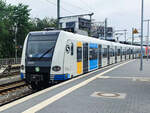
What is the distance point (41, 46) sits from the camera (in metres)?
10.3

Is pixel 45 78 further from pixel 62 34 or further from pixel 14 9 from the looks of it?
pixel 14 9

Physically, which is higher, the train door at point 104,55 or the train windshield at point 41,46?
the train windshield at point 41,46

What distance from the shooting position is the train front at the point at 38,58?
9.90 meters

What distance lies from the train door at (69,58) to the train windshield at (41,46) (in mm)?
779

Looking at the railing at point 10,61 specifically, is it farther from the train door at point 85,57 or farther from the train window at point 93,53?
the train door at point 85,57

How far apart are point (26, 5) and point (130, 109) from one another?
45.5 metres

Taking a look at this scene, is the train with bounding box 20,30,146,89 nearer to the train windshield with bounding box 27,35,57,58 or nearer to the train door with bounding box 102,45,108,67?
the train windshield with bounding box 27,35,57,58

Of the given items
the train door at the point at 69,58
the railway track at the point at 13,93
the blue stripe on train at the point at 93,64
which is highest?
the train door at the point at 69,58

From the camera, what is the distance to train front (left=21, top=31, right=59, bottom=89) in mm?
9898

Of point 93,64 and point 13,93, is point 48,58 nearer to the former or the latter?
point 13,93

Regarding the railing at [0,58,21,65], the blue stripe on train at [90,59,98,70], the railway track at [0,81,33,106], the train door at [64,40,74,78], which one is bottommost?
the railway track at [0,81,33,106]

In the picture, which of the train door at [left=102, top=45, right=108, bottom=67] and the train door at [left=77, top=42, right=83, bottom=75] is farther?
the train door at [left=102, top=45, right=108, bottom=67]

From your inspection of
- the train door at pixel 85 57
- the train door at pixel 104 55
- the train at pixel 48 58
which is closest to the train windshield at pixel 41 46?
the train at pixel 48 58

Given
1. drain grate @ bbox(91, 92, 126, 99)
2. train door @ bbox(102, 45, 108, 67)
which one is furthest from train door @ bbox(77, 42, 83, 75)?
train door @ bbox(102, 45, 108, 67)
